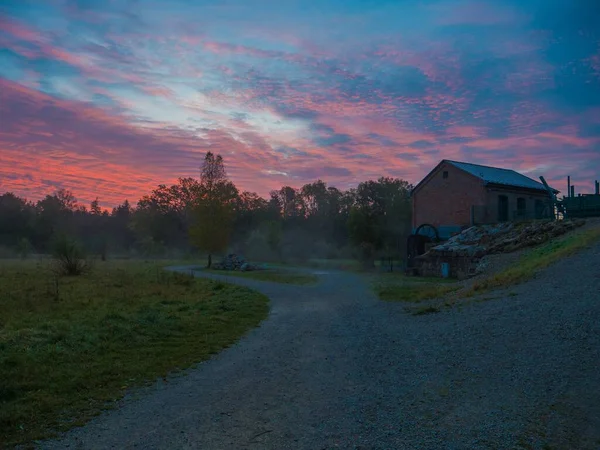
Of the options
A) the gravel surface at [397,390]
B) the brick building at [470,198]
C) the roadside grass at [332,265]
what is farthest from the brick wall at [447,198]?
the gravel surface at [397,390]

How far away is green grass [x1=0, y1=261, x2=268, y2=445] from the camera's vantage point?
5.92m

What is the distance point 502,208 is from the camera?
3316cm

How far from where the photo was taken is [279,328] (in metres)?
11.9

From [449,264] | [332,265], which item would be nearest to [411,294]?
[449,264]

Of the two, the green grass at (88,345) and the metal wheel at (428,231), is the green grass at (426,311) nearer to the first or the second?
the green grass at (88,345)

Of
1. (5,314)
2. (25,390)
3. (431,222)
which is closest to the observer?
(25,390)

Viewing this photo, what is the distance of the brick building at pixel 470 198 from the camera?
32312 mm

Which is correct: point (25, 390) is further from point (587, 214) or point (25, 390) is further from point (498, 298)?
point (587, 214)

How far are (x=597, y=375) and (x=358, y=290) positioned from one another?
47.6ft

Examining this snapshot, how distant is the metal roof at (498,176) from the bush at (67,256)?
84.2 ft

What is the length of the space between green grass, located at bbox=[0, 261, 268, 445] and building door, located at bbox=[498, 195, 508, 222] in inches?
846

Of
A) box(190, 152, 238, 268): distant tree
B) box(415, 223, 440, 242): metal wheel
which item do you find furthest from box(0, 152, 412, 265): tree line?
box(415, 223, 440, 242): metal wheel

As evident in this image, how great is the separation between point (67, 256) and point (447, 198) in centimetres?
2553

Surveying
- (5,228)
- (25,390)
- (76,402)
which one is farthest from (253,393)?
(5,228)
